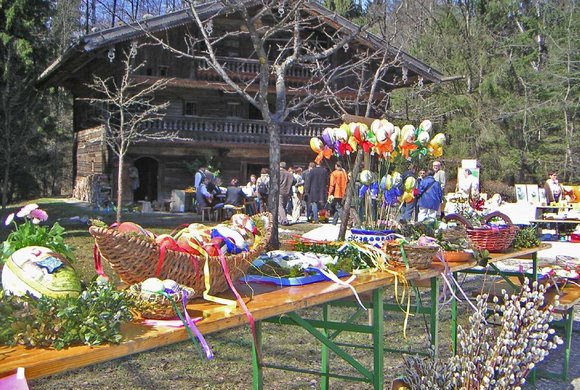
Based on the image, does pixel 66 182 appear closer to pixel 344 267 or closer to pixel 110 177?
pixel 110 177

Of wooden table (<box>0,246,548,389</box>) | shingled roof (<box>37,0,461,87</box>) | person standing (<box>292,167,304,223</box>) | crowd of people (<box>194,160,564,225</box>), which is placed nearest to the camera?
wooden table (<box>0,246,548,389</box>)

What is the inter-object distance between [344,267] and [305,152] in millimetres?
21393

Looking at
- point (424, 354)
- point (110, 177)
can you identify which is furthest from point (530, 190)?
point (424, 354)

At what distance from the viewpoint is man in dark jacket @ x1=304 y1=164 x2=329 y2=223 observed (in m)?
16.9

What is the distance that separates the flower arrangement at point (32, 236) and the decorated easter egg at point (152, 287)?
14.5 inches

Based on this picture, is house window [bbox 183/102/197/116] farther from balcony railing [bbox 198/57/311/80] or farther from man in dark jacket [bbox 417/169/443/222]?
man in dark jacket [bbox 417/169/443/222]

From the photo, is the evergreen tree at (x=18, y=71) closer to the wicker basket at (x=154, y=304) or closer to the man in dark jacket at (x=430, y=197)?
the man in dark jacket at (x=430, y=197)

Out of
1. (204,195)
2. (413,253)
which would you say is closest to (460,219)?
(413,253)

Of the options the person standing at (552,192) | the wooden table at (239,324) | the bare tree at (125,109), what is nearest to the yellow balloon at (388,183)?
the wooden table at (239,324)

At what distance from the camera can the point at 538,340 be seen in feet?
11.6

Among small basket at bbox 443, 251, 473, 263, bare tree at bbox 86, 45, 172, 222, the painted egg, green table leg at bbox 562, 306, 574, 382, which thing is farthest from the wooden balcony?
the painted egg

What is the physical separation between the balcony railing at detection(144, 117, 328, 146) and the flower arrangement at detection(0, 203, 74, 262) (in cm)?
2015

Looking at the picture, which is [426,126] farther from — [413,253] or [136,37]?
[136,37]

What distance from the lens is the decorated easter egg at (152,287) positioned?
7.49ft
